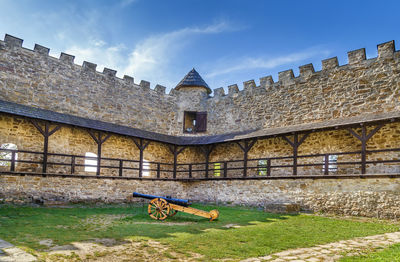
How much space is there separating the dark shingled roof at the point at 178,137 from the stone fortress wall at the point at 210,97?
68 cm

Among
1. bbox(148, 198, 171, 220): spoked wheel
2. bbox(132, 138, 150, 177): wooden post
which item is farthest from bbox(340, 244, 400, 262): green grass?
bbox(132, 138, 150, 177): wooden post

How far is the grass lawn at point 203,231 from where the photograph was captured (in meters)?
5.58

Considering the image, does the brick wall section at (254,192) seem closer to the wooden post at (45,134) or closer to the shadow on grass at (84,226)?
the wooden post at (45,134)

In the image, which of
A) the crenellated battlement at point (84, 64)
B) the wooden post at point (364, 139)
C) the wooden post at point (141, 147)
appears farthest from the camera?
the wooden post at point (141, 147)

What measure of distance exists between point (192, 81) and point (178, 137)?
388 centimetres

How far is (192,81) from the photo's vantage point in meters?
19.6

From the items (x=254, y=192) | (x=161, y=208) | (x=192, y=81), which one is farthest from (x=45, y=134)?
(x=192, y=81)

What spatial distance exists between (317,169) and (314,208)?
8.00ft

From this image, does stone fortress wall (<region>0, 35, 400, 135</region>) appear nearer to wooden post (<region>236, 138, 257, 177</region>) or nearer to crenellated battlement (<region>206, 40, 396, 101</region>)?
crenellated battlement (<region>206, 40, 396, 101</region>)

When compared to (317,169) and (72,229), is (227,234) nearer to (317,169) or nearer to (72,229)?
(72,229)

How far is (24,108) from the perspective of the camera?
1238cm

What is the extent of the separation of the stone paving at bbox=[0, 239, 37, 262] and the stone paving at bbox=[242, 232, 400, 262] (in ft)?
10.4

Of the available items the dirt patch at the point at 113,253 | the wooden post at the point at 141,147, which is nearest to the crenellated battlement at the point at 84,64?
the wooden post at the point at 141,147

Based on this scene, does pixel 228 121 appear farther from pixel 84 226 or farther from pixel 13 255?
pixel 13 255
